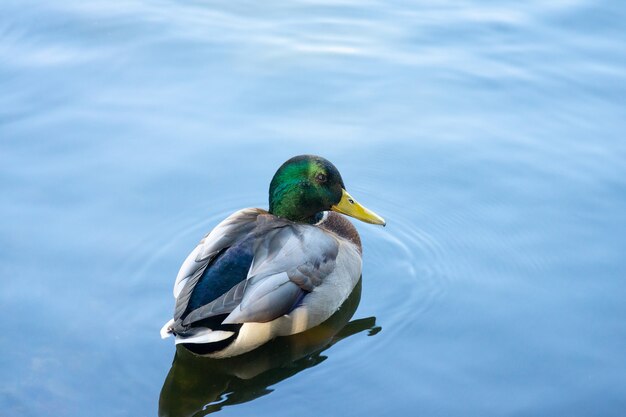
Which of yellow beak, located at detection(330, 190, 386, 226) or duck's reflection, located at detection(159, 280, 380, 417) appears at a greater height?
yellow beak, located at detection(330, 190, 386, 226)

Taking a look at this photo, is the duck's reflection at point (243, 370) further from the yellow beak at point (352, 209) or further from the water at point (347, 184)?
the yellow beak at point (352, 209)

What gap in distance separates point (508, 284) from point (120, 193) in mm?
2829

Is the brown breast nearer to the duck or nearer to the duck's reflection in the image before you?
the duck

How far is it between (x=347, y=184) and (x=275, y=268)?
1.59 metres

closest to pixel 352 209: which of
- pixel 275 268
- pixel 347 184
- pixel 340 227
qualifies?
pixel 340 227

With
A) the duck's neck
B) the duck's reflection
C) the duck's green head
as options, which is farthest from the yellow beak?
the duck's reflection

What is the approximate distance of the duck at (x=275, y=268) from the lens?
593 cm

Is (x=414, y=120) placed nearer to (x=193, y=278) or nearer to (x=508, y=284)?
(x=508, y=284)

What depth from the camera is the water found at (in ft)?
19.2

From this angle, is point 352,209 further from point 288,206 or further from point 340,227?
point 288,206

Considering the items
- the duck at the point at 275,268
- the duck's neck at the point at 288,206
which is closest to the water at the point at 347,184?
the duck at the point at 275,268

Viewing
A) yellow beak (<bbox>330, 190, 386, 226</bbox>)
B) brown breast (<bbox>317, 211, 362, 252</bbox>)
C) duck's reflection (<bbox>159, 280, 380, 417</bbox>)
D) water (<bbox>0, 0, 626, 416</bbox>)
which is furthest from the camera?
brown breast (<bbox>317, 211, 362, 252</bbox>)

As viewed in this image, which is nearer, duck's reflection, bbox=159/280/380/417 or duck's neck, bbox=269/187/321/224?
duck's reflection, bbox=159/280/380/417

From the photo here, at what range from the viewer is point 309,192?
6.82 m
